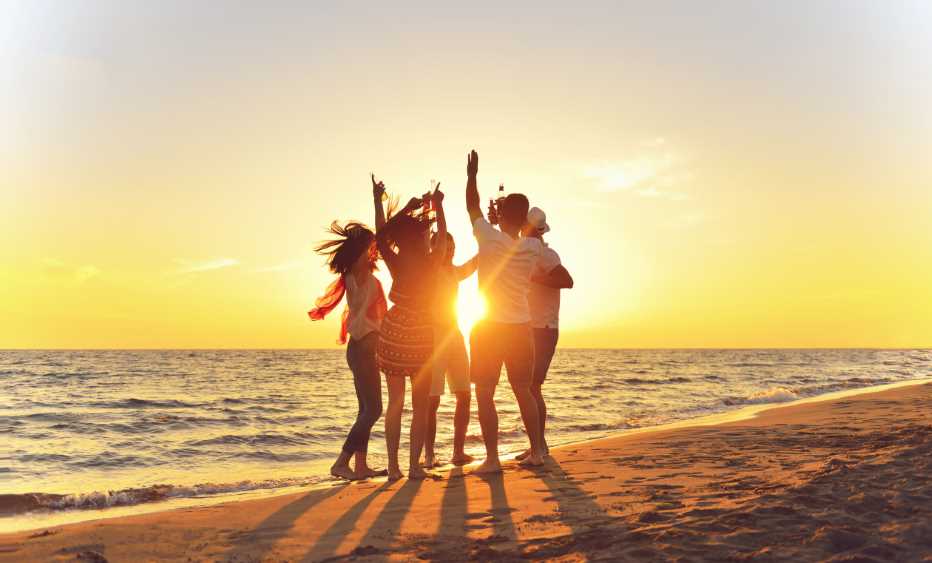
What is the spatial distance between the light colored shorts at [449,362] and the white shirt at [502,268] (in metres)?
0.39

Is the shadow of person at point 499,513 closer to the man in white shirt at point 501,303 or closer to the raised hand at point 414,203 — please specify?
the man in white shirt at point 501,303

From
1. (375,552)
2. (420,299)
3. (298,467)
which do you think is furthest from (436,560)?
(298,467)

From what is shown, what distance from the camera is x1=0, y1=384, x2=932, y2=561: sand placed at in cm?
317

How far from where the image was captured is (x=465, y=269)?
5.91 m

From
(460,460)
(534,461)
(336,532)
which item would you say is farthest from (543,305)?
(336,532)

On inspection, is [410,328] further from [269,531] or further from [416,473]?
[269,531]

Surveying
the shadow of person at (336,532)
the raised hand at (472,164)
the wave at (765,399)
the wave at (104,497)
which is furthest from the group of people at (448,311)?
the wave at (765,399)

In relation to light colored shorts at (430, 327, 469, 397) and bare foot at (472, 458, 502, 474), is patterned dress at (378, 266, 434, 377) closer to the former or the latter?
light colored shorts at (430, 327, 469, 397)

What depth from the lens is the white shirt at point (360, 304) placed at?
6.21 metres

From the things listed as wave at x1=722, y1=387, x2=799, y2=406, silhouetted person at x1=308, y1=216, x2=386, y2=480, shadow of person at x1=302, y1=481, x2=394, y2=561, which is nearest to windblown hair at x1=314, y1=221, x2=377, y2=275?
silhouetted person at x1=308, y1=216, x2=386, y2=480

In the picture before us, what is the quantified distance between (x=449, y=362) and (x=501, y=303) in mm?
691

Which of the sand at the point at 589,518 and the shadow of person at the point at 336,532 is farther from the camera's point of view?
the shadow of person at the point at 336,532

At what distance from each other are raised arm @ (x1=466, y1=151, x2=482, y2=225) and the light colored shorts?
3.25ft

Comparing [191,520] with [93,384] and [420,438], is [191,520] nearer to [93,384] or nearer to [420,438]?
[420,438]
